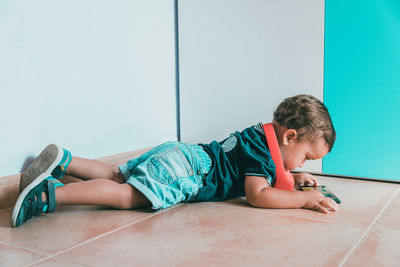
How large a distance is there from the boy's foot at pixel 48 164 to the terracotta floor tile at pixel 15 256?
28 centimetres

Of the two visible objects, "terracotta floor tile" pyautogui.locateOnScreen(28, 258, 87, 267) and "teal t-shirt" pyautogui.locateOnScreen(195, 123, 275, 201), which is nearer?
"terracotta floor tile" pyautogui.locateOnScreen(28, 258, 87, 267)

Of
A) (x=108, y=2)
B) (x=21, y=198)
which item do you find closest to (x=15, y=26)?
(x=108, y=2)

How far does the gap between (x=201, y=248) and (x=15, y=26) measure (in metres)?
0.78

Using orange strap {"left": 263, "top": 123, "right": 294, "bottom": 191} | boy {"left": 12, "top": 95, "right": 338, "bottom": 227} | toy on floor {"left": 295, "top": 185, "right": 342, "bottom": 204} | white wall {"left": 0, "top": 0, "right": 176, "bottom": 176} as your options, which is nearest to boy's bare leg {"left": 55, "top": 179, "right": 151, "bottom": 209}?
boy {"left": 12, "top": 95, "right": 338, "bottom": 227}

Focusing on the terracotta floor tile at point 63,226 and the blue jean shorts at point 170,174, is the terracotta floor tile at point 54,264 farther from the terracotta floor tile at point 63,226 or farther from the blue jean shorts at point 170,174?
the blue jean shorts at point 170,174

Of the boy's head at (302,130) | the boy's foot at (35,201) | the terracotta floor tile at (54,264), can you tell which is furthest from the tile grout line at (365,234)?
the boy's foot at (35,201)

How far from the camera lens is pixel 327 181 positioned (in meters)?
1.36

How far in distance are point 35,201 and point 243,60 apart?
0.94 m

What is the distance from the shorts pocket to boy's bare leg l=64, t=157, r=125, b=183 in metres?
0.18

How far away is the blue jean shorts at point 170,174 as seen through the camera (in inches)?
40.4

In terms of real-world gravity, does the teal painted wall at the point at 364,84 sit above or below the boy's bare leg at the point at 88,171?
above

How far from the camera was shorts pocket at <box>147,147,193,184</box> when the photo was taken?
104 centimetres

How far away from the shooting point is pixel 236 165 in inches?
44.4

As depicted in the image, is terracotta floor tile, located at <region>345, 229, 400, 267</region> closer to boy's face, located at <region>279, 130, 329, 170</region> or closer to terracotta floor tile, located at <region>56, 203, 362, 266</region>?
terracotta floor tile, located at <region>56, 203, 362, 266</region>
